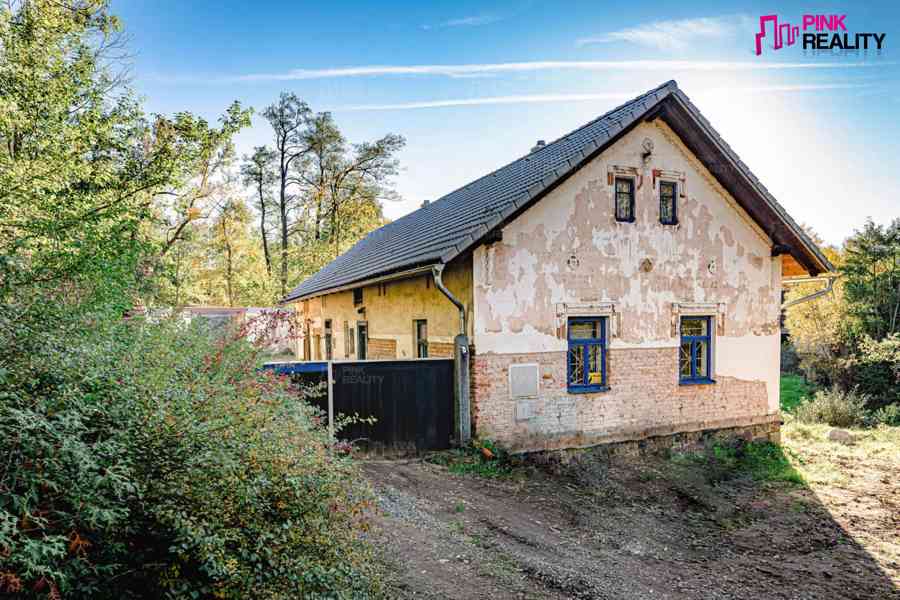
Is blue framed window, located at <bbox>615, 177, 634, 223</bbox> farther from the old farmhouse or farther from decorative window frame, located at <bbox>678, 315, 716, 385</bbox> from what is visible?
decorative window frame, located at <bbox>678, 315, 716, 385</bbox>

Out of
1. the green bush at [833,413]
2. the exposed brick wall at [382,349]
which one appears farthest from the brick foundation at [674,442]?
the green bush at [833,413]

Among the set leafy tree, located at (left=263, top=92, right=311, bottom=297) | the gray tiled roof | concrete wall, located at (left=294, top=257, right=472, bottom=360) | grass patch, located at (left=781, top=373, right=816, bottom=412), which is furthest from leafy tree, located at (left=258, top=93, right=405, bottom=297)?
grass patch, located at (left=781, top=373, right=816, bottom=412)

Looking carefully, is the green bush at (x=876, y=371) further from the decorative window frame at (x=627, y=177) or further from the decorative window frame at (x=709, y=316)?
the decorative window frame at (x=627, y=177)

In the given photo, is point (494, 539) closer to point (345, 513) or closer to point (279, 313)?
point (345, 513)

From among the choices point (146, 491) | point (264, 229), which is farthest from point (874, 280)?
point (264, 229)

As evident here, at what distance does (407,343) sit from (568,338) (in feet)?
11.9

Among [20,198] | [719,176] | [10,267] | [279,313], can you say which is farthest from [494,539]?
[719,176]

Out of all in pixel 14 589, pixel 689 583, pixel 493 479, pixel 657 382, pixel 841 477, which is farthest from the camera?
pixel 657 382

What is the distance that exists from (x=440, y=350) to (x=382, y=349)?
3330 millimetres

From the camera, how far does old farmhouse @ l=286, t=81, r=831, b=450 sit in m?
9.45

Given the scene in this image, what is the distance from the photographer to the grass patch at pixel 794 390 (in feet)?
78.5

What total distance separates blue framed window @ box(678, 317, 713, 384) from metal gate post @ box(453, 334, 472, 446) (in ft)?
16.4

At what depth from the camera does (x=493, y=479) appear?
854 cm

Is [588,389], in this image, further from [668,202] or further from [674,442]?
[668,202]
